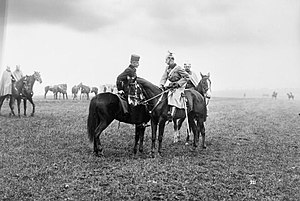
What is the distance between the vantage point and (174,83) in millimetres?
8078

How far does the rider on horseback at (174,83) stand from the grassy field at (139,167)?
143 centimetres

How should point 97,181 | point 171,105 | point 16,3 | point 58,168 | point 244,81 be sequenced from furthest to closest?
point 244,81 → point 171,105 → point 16,3 → point 58,168 → point 97,181

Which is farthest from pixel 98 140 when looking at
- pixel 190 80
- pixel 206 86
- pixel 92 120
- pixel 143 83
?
pixel 190 80

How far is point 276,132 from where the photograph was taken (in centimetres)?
1123

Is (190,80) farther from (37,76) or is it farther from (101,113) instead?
(37,76)

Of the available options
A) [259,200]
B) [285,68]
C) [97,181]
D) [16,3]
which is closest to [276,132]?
[285,68]

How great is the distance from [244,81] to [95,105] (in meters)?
8.37

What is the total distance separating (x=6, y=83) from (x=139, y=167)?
367 inches

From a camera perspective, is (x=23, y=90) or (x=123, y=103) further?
(x=23, y=90)

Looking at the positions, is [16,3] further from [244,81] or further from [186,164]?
[244,81]

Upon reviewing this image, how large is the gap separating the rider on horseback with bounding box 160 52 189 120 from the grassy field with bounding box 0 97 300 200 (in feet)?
4.70

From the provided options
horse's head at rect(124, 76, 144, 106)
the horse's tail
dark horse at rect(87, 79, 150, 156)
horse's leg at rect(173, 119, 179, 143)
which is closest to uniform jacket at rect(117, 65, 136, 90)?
horse's head at rect(124, 76, 144, 106)

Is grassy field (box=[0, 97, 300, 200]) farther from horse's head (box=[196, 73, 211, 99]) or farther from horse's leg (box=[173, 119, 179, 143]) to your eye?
horse's head (box=[196, 73, 211, 99])

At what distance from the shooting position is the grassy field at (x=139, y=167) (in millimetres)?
5291
